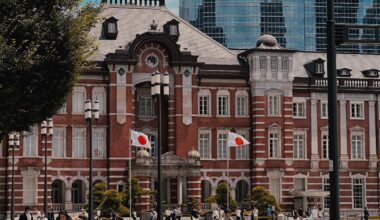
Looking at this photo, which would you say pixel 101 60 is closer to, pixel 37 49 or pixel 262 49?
pixel 262 49

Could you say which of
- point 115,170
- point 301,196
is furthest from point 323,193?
point 115,170

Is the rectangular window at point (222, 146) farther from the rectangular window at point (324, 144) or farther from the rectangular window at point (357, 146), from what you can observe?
the rectangular window at point (357, 146)

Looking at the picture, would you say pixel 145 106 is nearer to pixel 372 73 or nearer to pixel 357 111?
pixel 357 111

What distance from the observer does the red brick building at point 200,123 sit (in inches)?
2709

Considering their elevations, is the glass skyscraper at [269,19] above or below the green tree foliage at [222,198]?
above

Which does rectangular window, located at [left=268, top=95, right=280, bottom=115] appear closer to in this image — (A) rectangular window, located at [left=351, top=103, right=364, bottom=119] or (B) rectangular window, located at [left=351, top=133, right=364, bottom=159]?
(A) rectangular window, located at [left=351, top=103, right=364, bottom=119]

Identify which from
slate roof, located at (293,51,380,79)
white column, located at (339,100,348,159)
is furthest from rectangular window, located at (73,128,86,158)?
A: white column, located at (339,100,348,159)

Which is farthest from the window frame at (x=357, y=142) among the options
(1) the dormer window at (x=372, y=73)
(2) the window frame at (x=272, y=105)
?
(2) the window frame at (x=272, y=105)

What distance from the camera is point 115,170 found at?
68.8m

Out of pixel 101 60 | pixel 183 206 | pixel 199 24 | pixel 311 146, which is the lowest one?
pixel 183 206

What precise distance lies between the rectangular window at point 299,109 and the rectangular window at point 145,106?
41.5 ft

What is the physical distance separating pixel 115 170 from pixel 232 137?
1127 centimetres

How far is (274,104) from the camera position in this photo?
239 ft

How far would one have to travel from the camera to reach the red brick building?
226 feet
